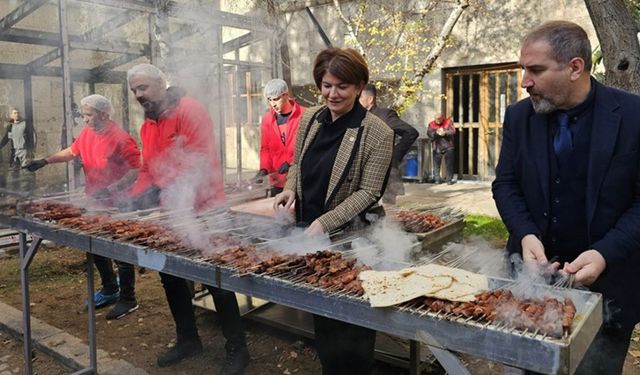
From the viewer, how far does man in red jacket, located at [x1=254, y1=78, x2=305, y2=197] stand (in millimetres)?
5293

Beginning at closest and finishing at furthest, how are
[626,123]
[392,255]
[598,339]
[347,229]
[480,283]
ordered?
[480,283]
[626,123]
[598,339]
[392,255]
[347,229]

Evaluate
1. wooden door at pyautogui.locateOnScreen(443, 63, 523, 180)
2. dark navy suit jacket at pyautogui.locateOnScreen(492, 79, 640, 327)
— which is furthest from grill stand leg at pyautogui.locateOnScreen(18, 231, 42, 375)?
wooden door at pyautogui.locateOnScreen(443, 63, 523, 180)

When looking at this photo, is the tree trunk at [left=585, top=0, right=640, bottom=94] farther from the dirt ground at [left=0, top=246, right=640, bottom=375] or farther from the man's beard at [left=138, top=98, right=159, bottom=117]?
the man's beard at [left=138, top=98, right=159, bottom=117]

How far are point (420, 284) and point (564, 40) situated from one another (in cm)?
113

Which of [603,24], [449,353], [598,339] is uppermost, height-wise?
[603,24]

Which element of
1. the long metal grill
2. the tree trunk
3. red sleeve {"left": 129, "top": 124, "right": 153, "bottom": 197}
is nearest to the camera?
the long metal grill

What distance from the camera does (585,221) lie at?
224 centimetres

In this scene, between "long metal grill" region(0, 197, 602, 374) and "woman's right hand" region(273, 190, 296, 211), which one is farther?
"woman's right hand" region(273, 190, 296, 211)

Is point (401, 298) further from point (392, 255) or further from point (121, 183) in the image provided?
point (121, 183)

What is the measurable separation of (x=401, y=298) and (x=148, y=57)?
7204 millimetres

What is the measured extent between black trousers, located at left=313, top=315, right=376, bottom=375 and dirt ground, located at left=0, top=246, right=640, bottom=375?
140 centimetres

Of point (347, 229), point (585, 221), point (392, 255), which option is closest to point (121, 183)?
point (347, 229)

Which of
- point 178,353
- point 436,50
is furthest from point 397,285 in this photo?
point 436,50

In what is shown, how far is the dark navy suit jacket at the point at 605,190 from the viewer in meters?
2.14
